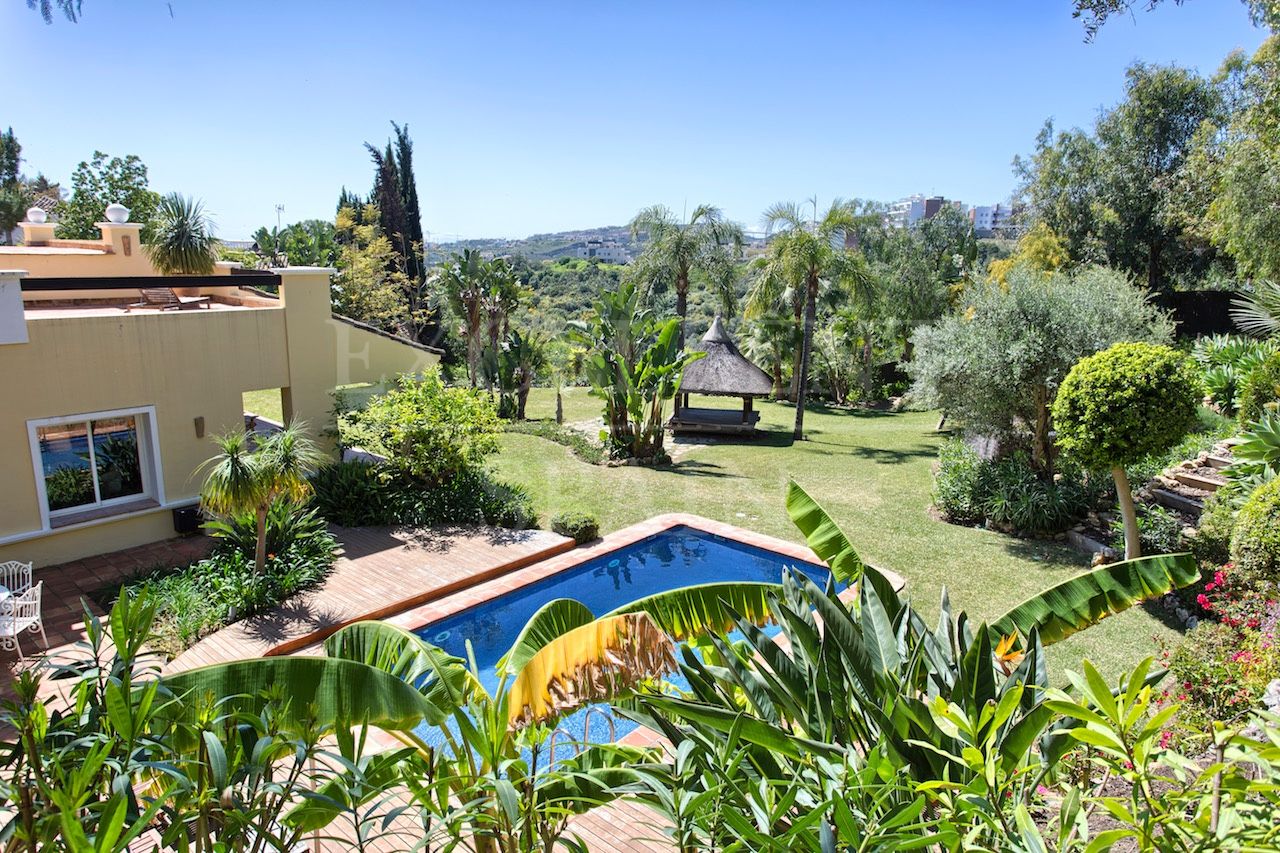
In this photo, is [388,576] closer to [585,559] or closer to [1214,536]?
[585,559]

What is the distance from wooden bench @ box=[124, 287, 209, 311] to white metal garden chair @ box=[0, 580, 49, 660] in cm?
530

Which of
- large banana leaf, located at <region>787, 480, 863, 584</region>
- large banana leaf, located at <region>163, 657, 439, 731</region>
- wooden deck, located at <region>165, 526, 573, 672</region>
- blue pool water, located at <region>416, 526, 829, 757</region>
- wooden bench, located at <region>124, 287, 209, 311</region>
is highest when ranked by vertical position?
wooden bench, located at <region>124, 287, 209, 311</region>

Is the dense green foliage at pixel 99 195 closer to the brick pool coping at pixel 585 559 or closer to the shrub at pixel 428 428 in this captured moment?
the shrub at pixel 428 428

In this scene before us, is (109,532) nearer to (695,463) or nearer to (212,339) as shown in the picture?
(212,339)

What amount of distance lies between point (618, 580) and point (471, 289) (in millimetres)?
15661

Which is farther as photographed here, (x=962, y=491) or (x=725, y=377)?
(x=725, y=377)

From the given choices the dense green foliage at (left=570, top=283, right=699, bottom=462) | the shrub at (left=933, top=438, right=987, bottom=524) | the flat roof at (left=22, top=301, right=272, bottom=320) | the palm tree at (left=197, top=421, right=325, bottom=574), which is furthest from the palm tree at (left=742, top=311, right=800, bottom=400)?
the palm tree at (left=197, top=421, right=325, bottom=574)

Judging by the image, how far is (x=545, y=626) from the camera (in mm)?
4949

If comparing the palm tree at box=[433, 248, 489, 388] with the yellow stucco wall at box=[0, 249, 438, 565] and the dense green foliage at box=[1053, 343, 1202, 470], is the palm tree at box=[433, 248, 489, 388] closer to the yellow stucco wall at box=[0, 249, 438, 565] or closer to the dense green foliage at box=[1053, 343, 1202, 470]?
the yellow stucco wall at box=[0, 249, 438, 565]

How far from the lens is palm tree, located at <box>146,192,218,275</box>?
44.0ft

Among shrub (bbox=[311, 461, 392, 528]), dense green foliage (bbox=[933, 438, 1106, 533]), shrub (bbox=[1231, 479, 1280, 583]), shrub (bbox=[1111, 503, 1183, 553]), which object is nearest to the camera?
shrub (bbox=[1231, 479, 1280, 583])

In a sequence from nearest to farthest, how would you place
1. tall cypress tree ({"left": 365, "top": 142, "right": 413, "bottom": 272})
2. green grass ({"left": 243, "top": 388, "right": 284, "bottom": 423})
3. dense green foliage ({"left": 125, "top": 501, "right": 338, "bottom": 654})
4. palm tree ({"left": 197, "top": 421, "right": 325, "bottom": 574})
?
dense green foliage ({"left": 125, "top": 501, "right": 338, "bottom": 654}) < palm tree ({"left": 197, "top": 421, "right": 325, "bottom": 574}) < green grass ({"left": 243, "top": 388, "right": 284, "bottom": 423}) < tall cypress tree ({"left": 365, "top": 142, "right": 413, "bottom": 272})

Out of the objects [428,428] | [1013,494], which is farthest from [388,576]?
[1013,494]

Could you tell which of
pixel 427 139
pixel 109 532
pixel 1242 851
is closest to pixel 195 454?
pixel 109 532
